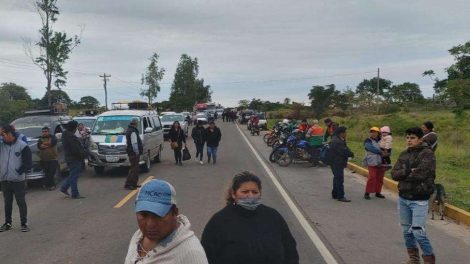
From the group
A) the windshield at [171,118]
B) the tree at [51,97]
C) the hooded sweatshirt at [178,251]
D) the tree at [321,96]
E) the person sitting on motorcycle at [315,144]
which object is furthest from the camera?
the tree at [321,96]

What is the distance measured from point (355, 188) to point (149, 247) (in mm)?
11467

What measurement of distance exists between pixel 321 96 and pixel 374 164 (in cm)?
6938

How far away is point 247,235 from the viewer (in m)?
3.40

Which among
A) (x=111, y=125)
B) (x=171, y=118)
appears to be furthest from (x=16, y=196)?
(x=171, y=118)

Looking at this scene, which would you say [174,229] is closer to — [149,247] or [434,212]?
[149,247]

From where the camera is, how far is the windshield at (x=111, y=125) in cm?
1636

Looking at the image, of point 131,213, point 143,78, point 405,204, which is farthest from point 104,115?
point 143,78

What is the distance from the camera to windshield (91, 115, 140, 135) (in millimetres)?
16359

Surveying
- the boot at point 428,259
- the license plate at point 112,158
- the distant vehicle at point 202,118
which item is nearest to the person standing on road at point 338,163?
the boot at point 428,259

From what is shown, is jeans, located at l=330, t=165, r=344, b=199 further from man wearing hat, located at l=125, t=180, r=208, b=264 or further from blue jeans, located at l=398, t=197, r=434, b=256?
man wearing hat, located at l=125, t=180, r=208, b=264

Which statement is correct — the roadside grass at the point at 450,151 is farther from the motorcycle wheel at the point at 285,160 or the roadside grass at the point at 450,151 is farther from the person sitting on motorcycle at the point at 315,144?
the motorcycle wheel at the point at 285,160

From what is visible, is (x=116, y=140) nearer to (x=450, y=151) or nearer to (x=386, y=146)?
(x=386, y=146)

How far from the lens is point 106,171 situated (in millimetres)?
17016

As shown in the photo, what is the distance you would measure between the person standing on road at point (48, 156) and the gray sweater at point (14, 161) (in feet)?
14.6
